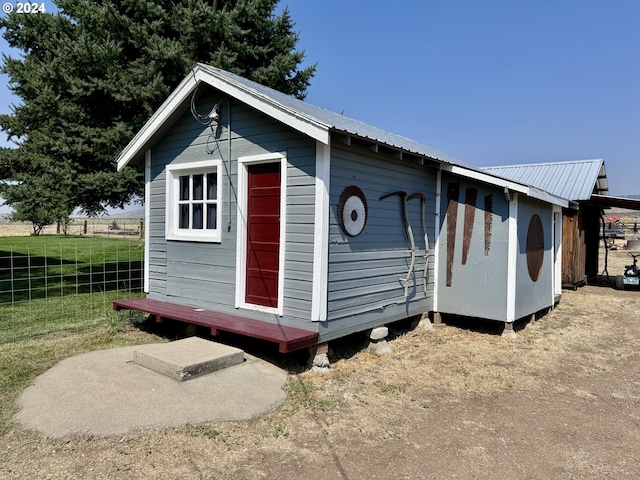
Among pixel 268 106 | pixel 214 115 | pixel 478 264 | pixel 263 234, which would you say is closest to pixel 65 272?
pixel 214 115

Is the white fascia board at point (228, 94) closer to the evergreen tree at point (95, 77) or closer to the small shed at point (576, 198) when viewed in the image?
the evergreen tree at point (95, 77)

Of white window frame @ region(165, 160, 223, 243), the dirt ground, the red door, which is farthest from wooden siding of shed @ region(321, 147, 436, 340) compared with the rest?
white window frame @ region(165, 160, 223, 243)

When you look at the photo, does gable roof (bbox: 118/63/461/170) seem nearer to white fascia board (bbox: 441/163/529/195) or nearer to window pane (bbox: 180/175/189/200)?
window pane (bbox: 180/175/189/200)

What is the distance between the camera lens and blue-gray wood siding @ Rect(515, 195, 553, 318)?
723cm

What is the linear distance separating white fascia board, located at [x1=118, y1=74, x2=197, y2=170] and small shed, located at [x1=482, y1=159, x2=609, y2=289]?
10043 mm

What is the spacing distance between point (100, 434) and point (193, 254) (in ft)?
11.5

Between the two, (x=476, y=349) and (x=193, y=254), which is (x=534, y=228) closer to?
(x=476, y=349)

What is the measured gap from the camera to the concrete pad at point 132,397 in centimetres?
374

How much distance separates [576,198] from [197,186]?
1094cm

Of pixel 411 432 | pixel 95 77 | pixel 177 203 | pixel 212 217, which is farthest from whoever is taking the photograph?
pixel 95 77

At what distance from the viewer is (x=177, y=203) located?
280 inches

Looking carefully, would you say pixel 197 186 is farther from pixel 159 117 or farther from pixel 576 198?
pixel 576 198

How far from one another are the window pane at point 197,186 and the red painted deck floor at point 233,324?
1.76 meters

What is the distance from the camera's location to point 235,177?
6156mm
